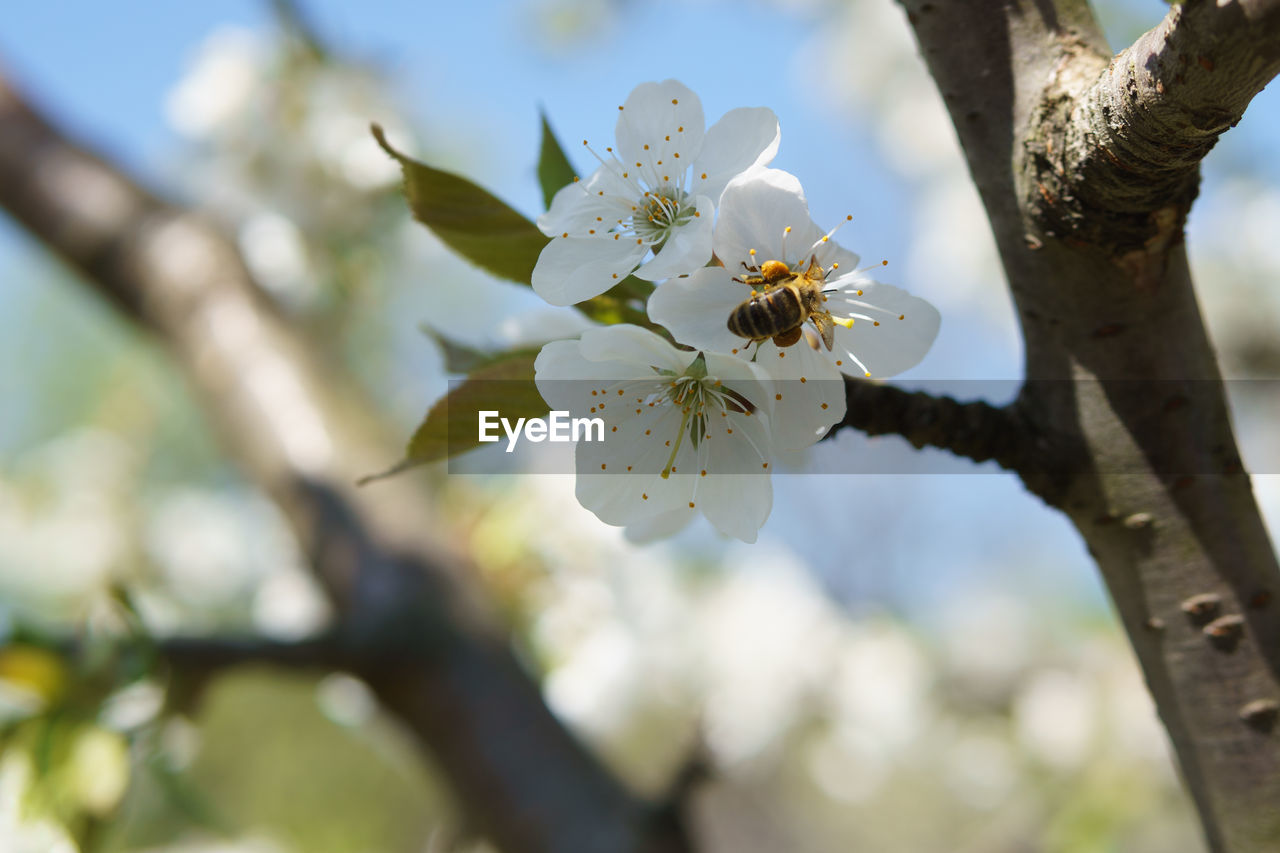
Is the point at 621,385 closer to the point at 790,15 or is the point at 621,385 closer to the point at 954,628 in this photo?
the point at 954,628

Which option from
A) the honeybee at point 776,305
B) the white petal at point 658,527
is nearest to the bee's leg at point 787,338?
the honeybee at point 776,305

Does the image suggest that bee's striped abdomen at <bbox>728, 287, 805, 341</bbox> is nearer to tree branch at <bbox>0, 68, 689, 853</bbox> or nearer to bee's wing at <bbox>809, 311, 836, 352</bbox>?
bee's wing at <bbox>809, 311, 836, 352</bbox>

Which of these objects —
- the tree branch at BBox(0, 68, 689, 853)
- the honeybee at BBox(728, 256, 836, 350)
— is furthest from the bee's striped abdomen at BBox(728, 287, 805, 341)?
the tree branch at BBox(0, 68, 689, 853)

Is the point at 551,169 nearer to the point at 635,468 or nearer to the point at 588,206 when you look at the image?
the point at 588,206

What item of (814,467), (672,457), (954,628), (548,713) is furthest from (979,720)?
(672,457)

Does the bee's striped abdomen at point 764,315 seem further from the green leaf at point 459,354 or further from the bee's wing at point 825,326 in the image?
the green leaf at point 459,354
